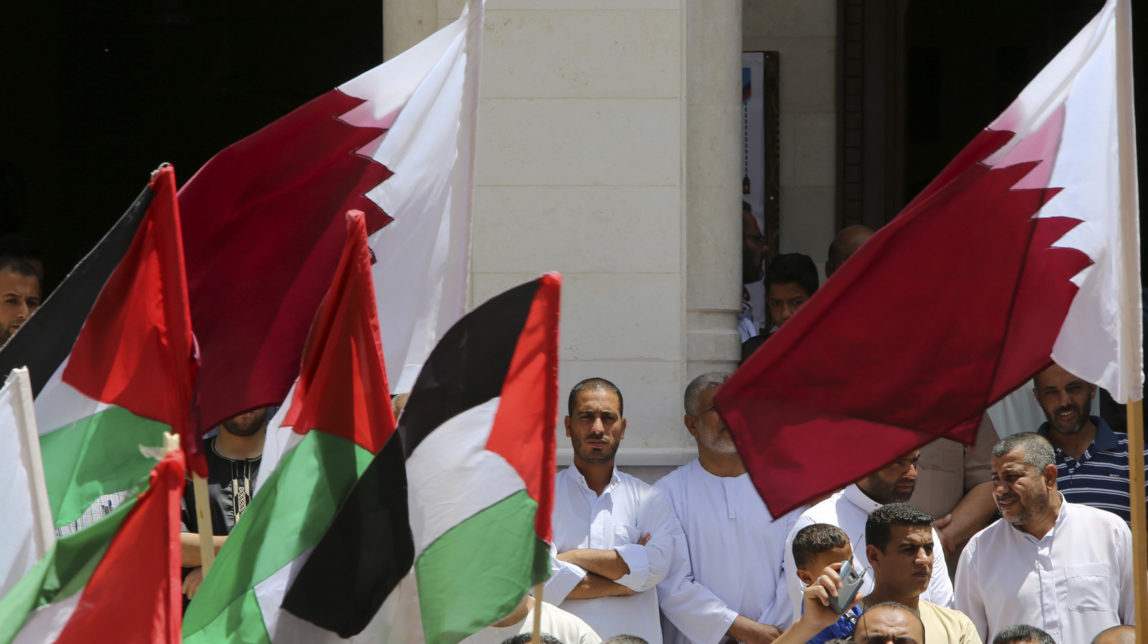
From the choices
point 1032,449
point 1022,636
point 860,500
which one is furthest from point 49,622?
point 1032,449

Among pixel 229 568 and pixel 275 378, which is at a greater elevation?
pixel 275 378

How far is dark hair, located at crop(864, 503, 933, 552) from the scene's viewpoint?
6.77 metres

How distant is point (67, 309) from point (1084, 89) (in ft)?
9.88

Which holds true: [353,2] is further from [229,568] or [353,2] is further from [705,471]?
[229,568]

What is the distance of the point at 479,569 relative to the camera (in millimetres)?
4984

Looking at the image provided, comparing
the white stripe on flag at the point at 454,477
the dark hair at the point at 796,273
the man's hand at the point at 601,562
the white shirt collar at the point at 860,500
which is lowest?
the man's hand at the point at 601,562

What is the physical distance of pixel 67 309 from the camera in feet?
18.1

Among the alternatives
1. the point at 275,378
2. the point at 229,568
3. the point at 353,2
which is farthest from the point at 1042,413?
the point at 353,2

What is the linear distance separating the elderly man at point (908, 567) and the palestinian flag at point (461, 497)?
6.92 feet

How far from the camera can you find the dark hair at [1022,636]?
6.35m

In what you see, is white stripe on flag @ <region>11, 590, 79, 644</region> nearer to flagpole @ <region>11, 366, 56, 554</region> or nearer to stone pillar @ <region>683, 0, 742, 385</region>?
flagpole @ <region>11, 366, 56, 554</region>

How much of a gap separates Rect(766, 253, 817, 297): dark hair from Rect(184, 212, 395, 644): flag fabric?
11.8ft

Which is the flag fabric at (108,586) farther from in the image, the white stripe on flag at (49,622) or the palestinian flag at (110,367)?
the palestinian flag at (110,367)

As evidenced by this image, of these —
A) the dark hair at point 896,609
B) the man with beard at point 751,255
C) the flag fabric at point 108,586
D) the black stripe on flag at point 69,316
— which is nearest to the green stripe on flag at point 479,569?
the flag fabric at point 108,586
